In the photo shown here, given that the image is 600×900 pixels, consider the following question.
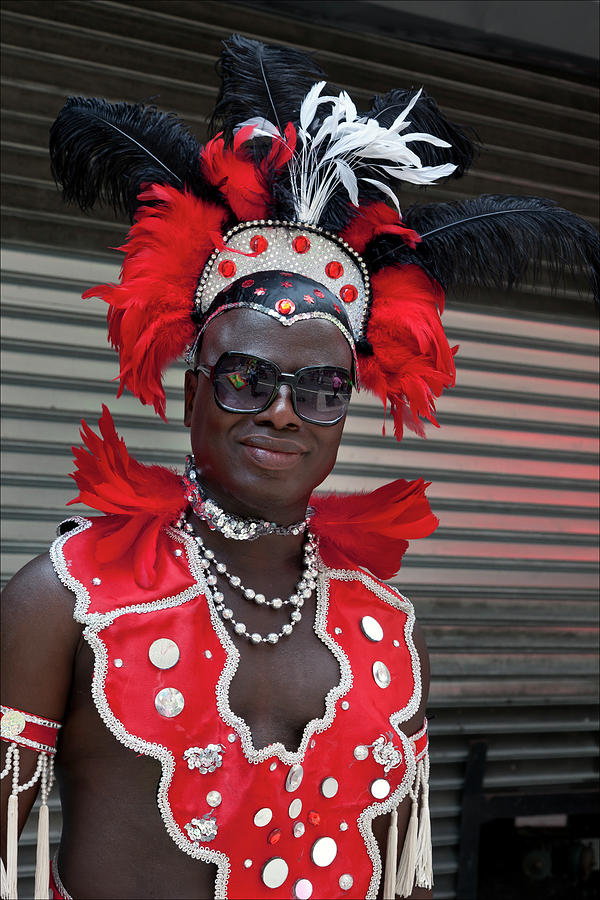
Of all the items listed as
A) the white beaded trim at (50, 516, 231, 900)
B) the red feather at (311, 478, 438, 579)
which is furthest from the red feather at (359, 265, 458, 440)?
the white beaded trim at (50, 516, 231, 900)

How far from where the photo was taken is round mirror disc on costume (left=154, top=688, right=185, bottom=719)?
182 centimetres

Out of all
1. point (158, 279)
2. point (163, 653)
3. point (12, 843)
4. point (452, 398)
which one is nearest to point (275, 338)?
point (158, 279)

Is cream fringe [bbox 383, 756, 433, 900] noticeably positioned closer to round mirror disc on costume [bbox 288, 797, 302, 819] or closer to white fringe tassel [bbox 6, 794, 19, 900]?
round mirror disc on costume [bbox 288, 797, 302, 819]

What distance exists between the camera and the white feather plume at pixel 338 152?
6.49 feet

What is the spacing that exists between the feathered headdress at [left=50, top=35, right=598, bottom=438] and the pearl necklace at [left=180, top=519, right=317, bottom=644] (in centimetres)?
39

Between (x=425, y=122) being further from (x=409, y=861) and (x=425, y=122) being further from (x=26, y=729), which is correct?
(x=409, y=861)

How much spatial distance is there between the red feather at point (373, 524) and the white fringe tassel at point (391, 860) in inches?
23.5

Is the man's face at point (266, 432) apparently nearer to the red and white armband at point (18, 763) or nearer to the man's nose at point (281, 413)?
the man's nose at point (281, 413)

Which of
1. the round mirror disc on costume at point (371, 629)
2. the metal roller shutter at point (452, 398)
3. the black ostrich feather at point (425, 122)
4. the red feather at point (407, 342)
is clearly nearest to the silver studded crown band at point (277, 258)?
the red feather at point (407, 342)

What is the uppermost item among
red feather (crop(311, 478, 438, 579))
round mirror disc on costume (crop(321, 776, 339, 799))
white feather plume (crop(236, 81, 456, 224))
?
white feather plume (crop(236, 81, 456, 224))

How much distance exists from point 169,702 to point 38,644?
0.28 metres

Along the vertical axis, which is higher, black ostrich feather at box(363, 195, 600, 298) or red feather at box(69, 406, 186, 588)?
black ostrich feather at box(363, 195, 600, 298)

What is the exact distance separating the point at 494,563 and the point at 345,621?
2054 mm

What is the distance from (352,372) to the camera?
6.66ft
